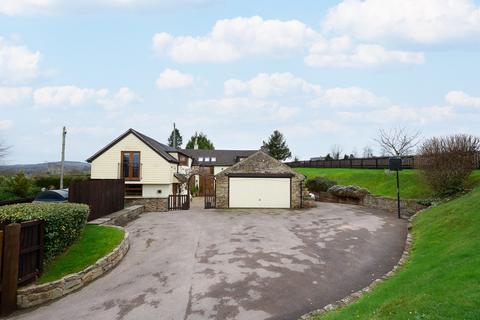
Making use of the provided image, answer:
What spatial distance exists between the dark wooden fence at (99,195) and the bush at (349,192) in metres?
18.7

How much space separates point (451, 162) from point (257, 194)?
1346 centimetres

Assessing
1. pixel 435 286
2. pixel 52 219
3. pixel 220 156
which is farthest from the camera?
pixel 220 156

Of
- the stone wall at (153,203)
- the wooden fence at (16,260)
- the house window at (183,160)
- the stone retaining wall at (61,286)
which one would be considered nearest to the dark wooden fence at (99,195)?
the stone wall at (153,203)

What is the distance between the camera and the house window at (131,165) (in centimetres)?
2538

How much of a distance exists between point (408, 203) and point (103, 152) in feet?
78.6

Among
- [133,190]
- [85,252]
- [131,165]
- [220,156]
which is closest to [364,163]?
[220,156]

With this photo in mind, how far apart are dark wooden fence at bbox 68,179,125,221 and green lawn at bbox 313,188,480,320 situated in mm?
13559

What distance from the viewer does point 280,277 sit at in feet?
29.6

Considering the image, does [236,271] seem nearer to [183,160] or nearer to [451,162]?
[451,162]

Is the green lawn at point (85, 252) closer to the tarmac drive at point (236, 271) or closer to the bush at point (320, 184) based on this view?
the tarmac drive at point (236, 271)

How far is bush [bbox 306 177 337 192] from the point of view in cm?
3056

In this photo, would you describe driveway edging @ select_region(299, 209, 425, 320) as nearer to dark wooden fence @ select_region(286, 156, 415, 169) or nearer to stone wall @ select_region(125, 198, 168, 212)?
dark wooden fence @ select_region(286, 156, 415, 169)

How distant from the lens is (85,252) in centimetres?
1078

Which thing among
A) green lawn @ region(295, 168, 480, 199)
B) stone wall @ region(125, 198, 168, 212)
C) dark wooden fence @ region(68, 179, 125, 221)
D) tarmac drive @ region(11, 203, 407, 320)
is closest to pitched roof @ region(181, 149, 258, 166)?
green lawn @ region(295, 168, 480, 199)
